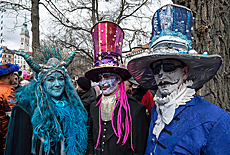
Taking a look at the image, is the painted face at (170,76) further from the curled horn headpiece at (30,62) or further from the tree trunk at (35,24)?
the tree trunk at (35,24)

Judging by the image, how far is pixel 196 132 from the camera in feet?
5.04

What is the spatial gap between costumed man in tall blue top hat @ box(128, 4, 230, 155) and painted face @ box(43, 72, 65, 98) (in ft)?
Answer: 3.97

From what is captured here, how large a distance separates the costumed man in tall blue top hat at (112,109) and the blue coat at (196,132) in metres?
0.69

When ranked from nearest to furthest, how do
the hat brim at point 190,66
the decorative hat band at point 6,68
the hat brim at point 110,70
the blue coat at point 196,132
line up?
the blue coat at point 196,132 < the hat brim at point 190,66 < the hat brim at point 110,70 < the decorative hat band at point 6,68

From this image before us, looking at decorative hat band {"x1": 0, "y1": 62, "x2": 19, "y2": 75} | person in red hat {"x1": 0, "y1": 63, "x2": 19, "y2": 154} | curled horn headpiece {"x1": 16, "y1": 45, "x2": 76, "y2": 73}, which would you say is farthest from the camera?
decorative hat band {"x1": 0, "y1": 62, "x2": 19, "y2": 75}

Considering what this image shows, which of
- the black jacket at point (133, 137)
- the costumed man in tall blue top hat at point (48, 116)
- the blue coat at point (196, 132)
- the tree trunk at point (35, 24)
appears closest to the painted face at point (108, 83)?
the black jacket at point (133, 137)

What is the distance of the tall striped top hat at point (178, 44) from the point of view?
172 cm

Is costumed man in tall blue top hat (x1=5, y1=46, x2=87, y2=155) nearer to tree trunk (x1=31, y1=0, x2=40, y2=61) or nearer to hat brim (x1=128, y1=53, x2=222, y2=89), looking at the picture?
hat brim (x1=128, y1=53, x2=222, y2=89)

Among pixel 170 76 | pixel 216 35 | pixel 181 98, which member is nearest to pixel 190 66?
pixel 170 76

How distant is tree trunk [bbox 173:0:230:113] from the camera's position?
102 inches

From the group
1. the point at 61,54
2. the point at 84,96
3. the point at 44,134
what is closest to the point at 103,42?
the point at 61,54

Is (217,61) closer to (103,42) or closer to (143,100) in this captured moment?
(103,42)

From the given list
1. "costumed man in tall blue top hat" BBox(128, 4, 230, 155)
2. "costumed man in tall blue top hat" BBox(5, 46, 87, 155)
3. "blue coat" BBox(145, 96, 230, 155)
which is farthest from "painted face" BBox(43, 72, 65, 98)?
"blue coat" BBox(145, 96, 230, 155)

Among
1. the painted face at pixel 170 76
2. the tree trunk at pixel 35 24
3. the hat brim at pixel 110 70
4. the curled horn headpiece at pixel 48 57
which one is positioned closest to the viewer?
the painted face at pixel 170 76
